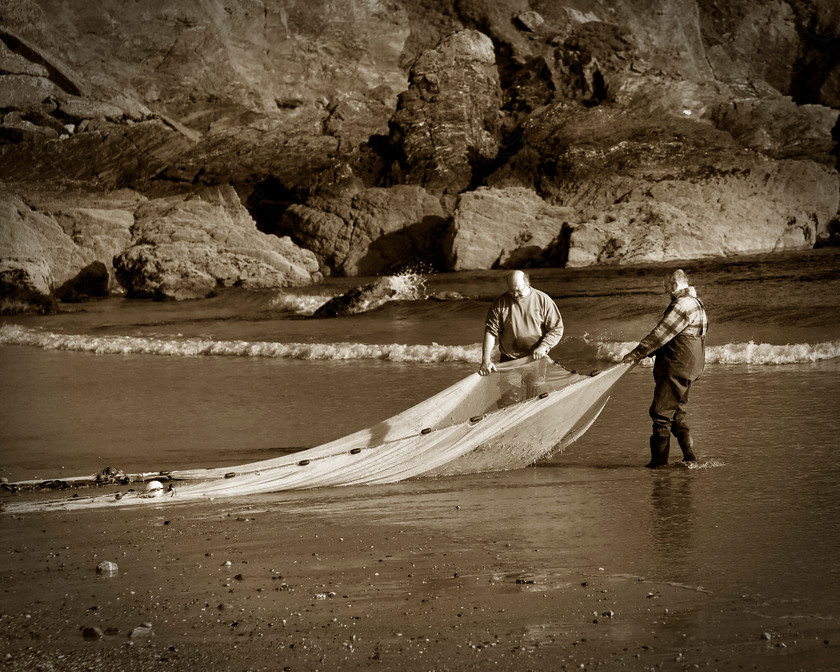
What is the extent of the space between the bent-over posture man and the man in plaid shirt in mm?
535

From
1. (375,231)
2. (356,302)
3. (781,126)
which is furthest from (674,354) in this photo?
(781,126)

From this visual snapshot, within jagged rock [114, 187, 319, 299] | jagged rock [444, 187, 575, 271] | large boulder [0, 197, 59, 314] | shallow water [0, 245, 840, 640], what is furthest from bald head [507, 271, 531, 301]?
jagged rock [444, 187, 575, 271]

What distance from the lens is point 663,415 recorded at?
6004mm

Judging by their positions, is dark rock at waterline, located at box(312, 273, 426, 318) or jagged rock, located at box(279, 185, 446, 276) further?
jagged rock, located at box(279, 185, 446, 276)

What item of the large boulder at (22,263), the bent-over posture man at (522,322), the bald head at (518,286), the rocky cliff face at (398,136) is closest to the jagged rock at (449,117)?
the rocky cliff face at (398,136)

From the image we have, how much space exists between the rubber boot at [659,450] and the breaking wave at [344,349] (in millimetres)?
5184

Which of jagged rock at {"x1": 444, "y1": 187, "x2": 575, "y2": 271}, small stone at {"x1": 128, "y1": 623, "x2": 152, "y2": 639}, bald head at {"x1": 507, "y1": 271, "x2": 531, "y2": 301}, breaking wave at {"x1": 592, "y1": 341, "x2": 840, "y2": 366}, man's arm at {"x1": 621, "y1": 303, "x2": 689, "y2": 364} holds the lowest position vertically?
small stone at {"x1": 128, "y1": 623, "x2": 152, "y2": 639}

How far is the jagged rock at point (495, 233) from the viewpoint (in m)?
25.8

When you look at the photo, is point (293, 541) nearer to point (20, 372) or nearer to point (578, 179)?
point (20, 372)

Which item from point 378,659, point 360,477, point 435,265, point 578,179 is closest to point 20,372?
point 360,477

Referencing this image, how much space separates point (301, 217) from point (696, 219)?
12.0 metres

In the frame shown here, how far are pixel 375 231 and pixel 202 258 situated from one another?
6.03 metres

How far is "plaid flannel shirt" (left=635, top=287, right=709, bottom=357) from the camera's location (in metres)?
5.83

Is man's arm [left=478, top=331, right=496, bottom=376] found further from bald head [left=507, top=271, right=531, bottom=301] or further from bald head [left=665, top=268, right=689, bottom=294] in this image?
bald head [left=665, top=268, right=689, bottom=294]
